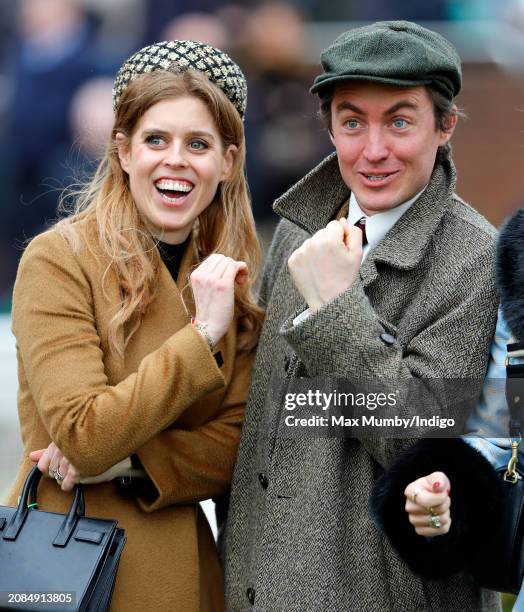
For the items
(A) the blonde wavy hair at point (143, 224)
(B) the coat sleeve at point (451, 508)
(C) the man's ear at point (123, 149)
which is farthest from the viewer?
(C) the man's ear at point (123, 149)

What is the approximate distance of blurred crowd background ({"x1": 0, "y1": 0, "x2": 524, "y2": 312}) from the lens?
5.91 meters

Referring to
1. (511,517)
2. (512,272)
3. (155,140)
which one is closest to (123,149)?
(155,140)

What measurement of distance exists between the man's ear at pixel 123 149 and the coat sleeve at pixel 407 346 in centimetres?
64

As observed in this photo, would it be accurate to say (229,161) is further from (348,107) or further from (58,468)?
(58,468)

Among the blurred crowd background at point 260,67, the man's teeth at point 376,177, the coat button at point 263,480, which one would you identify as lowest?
the coat button at point 263,480

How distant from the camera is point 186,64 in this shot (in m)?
2.79

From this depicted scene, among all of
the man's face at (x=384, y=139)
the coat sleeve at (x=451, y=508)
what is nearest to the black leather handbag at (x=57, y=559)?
the coat sleeve at (x=451, y=508)

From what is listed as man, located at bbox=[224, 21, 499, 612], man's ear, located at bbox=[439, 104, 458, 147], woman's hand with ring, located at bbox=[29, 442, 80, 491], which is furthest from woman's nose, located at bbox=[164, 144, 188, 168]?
woman's hand with ring, located at bbox=[29, 442, 80, 491]

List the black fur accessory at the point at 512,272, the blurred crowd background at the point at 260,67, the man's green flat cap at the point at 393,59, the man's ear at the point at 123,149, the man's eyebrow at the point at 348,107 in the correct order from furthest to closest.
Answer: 1. the blurred crowd background at the point at 260,67
2. the man's ear at the point at 123,149
3. the man's eyebrow at the point at 348,107
4. the man's green flat cap at the point at 393,59
5. the black fur accessory at the point at 512,272

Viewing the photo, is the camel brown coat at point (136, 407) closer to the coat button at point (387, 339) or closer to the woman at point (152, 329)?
the woman at point (152, 329)

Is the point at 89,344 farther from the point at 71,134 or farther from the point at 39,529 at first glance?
the point at 71,134

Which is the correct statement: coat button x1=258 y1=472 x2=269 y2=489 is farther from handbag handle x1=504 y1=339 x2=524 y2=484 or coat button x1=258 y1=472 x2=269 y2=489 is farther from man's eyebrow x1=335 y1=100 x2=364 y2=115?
man's eyebrow x1=335 y1=100 x2=364 y2=115

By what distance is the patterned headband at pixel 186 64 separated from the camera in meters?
2.79

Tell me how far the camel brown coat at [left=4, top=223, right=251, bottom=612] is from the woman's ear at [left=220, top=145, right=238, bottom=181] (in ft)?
0.68
